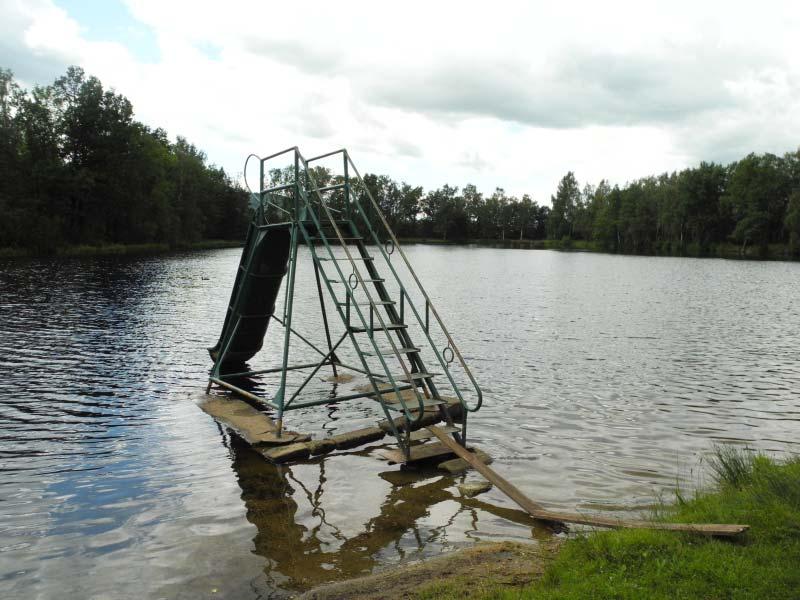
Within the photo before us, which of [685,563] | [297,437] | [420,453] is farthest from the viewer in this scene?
[297,437]

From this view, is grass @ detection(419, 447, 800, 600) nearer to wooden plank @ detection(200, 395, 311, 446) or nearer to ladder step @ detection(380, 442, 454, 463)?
ladder step @ detection(380, 442, 454, 463)

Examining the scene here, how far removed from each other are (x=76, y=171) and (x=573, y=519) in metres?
85.0

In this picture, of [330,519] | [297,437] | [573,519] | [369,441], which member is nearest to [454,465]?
[369,441]

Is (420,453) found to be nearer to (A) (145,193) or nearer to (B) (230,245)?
(A) (145,193)

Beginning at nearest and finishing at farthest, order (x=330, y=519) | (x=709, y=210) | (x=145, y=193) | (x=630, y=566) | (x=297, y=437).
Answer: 1. (x=630, y=566)
2. (x=330, y=519)
3. (x=297, y=437)
4. (x=145, y=193)
5. (x=709, y=210)

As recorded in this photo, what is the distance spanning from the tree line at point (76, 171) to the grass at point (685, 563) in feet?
232

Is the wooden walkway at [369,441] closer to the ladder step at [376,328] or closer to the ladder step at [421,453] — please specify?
the ladder step at [421,453]

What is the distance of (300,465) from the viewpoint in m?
9.94

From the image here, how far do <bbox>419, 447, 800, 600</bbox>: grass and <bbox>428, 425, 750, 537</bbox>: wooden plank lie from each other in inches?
4.6

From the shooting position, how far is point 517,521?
786 cm

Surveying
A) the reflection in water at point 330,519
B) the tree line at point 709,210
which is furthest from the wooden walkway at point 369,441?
the tree line at point 709,210

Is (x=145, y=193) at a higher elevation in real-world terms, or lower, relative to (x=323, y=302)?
higher

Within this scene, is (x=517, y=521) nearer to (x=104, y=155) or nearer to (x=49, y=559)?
(x=49, y=559)

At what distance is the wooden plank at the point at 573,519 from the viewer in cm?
600
